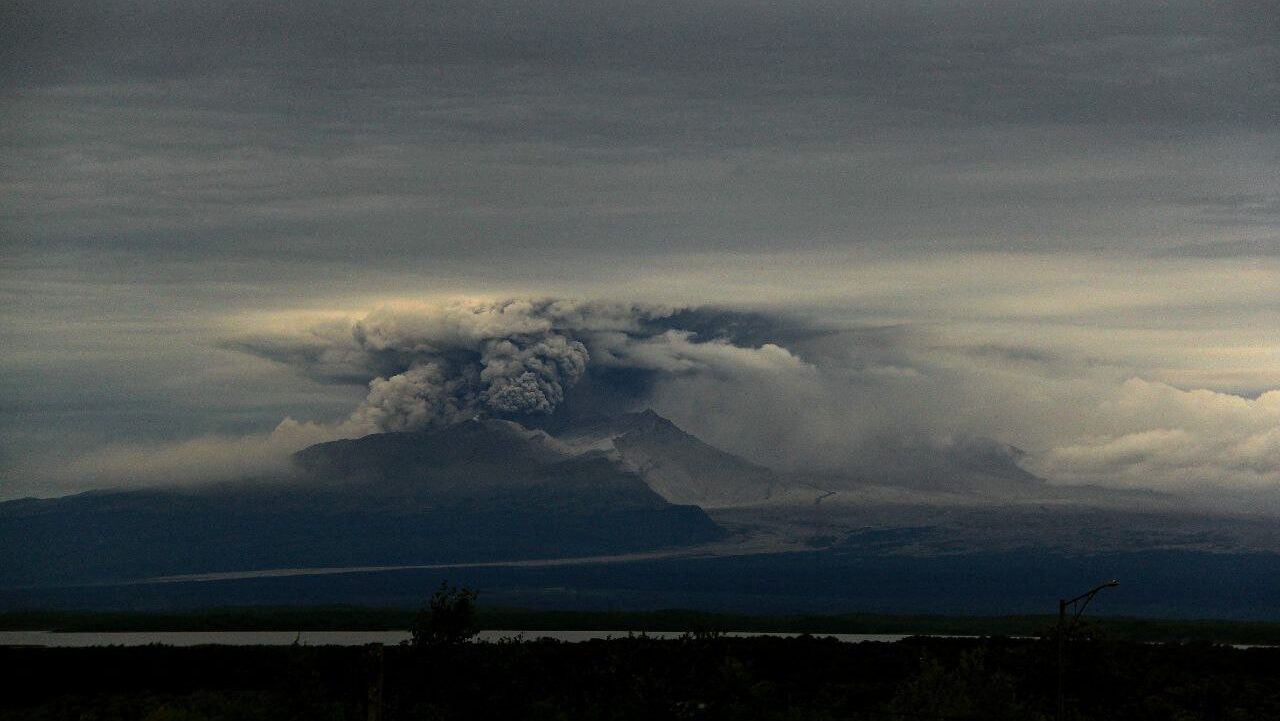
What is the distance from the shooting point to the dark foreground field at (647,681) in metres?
116

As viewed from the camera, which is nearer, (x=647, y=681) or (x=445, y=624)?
(x=647, y=681)

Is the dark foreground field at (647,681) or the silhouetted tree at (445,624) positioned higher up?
the silhouetted tree at (445,624)

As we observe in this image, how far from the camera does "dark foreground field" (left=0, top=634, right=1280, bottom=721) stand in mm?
116000

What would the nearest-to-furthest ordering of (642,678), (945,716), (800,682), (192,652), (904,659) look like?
(945,716)
(642,678)
(800,682)
(904,659)
(192,652)

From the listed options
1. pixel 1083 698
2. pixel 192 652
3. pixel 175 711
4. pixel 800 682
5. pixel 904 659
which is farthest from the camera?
pixel 192 652

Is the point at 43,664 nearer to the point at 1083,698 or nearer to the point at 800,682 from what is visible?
the point at 800,682

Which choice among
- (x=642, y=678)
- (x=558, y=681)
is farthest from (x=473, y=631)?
(x=642, y=678)

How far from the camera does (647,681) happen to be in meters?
121

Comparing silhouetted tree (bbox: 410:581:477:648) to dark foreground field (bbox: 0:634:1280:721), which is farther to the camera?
silhouetted tree (bbox: 410:581:477:648)

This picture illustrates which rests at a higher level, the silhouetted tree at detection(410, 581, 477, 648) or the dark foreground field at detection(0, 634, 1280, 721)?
the silhouetted tree at detection(410, 581, 477, 648)

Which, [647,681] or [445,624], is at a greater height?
[445,624]

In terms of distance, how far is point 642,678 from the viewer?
4828 inches

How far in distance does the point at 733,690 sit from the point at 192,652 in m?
71.8

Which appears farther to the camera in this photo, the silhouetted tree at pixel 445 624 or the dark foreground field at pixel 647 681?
the silhouetted tree at pixel 445 624
